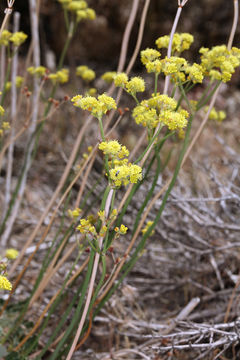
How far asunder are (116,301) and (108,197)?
65 centimetres

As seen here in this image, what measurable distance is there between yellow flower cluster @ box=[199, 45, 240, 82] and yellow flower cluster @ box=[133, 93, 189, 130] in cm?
17

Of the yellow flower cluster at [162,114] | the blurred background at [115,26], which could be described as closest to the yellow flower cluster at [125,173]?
the yellow flower cluster at [162,114]

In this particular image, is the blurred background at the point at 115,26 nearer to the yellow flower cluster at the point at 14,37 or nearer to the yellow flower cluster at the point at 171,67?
the yellow flower cluster at the point at 14,37

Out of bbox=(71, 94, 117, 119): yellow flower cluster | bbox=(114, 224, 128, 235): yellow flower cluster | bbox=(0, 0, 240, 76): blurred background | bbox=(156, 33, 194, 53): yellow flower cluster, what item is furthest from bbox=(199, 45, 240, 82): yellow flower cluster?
bbox=(0, 0, 240, 76): blurred background

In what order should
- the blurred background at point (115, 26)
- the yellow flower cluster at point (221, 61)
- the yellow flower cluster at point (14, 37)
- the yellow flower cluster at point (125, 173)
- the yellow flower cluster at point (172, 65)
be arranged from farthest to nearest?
the blurred background at point (115, 26), the yellow flower cluster at point (14, 37), the yellow flower cluster at point (221, 61), the yellow flower cluster at point (172, 65), the yellow flower cluster at point (125, 173)

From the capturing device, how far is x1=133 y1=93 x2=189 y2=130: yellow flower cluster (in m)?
0.79

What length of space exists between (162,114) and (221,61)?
0.25m

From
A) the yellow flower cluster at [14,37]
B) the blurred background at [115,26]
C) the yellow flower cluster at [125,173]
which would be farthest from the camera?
the blurred background at [115,26]

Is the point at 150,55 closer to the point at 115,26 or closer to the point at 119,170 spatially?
the point at 119,170

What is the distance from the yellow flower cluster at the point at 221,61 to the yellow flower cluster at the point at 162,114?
166mm

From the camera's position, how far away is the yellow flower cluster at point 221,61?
930 millimetres

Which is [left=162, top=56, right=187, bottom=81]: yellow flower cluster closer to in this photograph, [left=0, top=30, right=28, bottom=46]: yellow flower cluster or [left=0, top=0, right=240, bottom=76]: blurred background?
[left=0, top=30, right=28, bottom=46]: yellow flower cluster

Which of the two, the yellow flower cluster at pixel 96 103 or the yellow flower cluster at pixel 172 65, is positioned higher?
the yellow flower cluster at pixel 172 65

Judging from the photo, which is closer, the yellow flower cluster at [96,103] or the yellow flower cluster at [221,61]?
the yellow flower cluster at [96,103]
